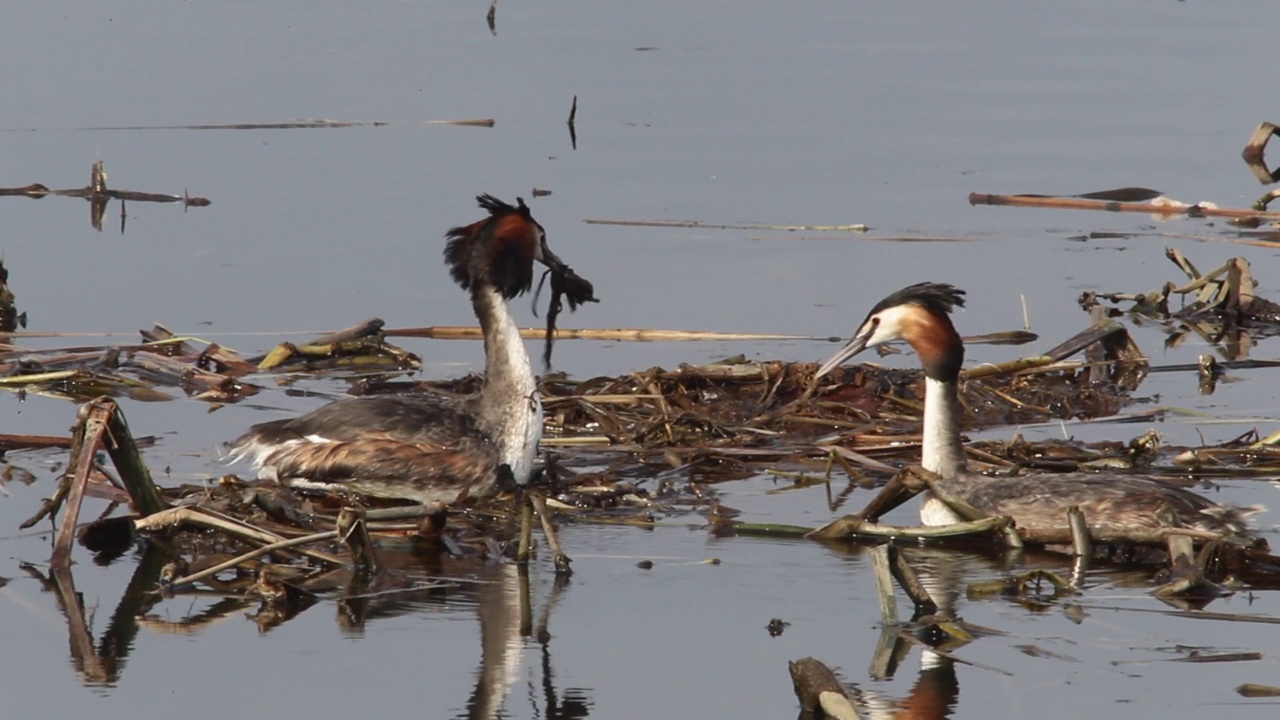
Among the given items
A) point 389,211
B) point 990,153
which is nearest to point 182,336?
point 389,211

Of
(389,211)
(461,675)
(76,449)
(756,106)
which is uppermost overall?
(756,106)

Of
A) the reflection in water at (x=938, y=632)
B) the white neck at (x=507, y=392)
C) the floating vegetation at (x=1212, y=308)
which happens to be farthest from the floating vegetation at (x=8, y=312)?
the floating vegetation at (x=1212, y=308)

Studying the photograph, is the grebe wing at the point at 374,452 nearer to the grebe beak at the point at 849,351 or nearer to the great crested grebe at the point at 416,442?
the great crested grebe at the point at 416,442

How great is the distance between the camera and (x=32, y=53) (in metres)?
18.8

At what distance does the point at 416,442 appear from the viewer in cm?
892

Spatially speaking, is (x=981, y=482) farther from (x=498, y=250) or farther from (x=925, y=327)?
(x=498, y=250)

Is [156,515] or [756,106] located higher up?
[756,106]

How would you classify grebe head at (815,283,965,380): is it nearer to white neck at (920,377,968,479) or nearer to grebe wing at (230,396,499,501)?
white neck at (920,377,968,479)

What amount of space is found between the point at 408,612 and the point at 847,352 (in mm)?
2781

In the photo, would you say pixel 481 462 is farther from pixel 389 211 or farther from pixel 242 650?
pixel 389 211

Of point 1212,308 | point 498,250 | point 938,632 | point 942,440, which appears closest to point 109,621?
point 938,632

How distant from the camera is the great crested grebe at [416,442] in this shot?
29.0 feet

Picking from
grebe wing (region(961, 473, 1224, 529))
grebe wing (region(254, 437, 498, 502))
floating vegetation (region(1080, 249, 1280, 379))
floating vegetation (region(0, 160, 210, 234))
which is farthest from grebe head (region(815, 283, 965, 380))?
floating vegetation (region(0, 160, 210, 234))

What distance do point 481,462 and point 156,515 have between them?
70.7 inches
